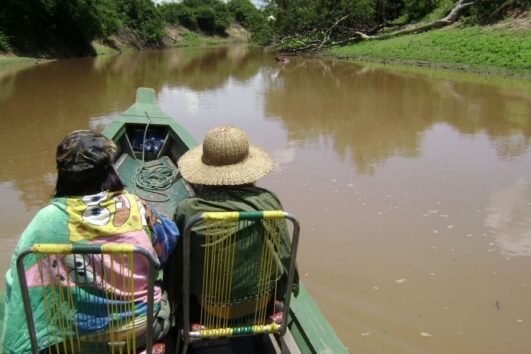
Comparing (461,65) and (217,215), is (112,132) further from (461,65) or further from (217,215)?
(461,65)

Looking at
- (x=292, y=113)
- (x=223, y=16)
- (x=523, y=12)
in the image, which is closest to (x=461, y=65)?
(x=523, y=12)

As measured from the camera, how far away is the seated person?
6.18 ft

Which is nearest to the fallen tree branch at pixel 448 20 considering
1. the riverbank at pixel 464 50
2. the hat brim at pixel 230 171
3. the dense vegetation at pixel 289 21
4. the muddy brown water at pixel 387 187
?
the dense vegetation at pixel 289 21

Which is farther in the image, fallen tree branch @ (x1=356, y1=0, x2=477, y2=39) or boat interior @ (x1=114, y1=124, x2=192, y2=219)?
fallen tree branch @ (x1=356, y1=0, x2=477, y2=39)

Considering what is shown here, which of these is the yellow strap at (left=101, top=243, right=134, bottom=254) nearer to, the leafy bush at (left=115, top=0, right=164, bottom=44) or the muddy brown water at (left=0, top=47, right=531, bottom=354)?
the muddy brown water at (left=0, top=47, right=531, bottom=354)

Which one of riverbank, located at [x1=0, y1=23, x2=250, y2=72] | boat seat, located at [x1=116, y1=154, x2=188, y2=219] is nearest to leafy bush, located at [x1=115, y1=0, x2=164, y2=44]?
riverbank, located at [x1=0, y1=23, x2=250, y2=72]

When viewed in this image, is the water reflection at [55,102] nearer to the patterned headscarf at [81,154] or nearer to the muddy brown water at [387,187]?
the muddy brown water at [387,187]

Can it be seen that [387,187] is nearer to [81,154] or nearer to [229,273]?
[229,273]

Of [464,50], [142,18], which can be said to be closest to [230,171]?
[464,50]

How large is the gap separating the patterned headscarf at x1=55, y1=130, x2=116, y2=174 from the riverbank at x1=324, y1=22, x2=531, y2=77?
676 inches

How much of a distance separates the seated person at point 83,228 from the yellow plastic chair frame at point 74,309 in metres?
0.03

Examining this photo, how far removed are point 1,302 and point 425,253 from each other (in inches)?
141

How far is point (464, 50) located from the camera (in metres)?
20.4

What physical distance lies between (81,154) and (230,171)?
655 millimetres
